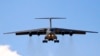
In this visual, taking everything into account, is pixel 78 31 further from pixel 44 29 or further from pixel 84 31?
pixel 44 29

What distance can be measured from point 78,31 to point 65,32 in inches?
142

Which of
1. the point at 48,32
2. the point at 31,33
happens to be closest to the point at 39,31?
the point at 31,33

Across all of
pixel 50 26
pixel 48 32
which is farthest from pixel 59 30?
pixel 48 32

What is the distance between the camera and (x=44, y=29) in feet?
332

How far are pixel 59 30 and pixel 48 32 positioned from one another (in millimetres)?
9659

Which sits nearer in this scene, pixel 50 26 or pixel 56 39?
pixel 56 39

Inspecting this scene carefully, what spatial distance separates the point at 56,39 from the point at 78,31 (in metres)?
15.4

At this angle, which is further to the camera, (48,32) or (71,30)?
(71,30)

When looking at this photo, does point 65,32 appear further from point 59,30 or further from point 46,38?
point 46,38

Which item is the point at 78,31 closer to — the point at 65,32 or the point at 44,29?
the point at 65,32

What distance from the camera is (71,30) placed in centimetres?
10381

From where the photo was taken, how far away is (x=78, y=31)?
348ft

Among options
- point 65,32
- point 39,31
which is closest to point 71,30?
point 65,32

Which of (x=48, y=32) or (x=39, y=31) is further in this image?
(x=39, y=31)
